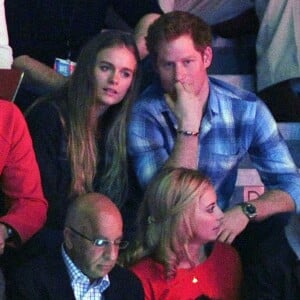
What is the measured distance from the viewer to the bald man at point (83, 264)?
285 cm

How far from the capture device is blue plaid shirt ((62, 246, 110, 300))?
288cm

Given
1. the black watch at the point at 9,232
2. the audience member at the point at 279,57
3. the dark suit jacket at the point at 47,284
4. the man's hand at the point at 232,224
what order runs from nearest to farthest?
the dark suit jacket at the point at 47,284 < the black watch at the point at 9,232 < the man's hand at the point at 232,224 < the audience member at the point at 279,57

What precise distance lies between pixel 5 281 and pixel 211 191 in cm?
62

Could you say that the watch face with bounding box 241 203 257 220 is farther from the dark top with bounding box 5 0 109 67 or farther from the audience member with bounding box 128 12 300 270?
the dark top with bounding box 5 0 109 67

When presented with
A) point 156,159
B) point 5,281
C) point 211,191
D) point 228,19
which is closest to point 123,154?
point 156,159

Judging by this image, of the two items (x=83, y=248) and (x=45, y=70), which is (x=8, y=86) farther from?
(x=83, y=248)

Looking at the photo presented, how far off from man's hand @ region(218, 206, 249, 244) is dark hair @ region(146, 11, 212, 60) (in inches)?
19.8

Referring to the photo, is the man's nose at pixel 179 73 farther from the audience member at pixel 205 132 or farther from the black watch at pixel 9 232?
the black watch at pixel 9 232

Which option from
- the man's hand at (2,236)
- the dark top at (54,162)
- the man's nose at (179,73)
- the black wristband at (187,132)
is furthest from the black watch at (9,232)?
the man's nose at (179,73)

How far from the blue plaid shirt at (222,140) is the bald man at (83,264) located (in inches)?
17.4

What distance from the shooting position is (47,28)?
387cm

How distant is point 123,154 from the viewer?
11.0 ft

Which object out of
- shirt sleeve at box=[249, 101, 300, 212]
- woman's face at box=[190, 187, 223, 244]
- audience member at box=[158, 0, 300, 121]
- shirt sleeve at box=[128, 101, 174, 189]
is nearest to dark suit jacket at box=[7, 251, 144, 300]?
woman's face at box=[190, 187, 223, 244]

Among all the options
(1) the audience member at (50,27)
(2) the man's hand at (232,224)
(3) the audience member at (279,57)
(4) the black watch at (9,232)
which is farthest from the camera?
(3) the audience member at (279,57)
